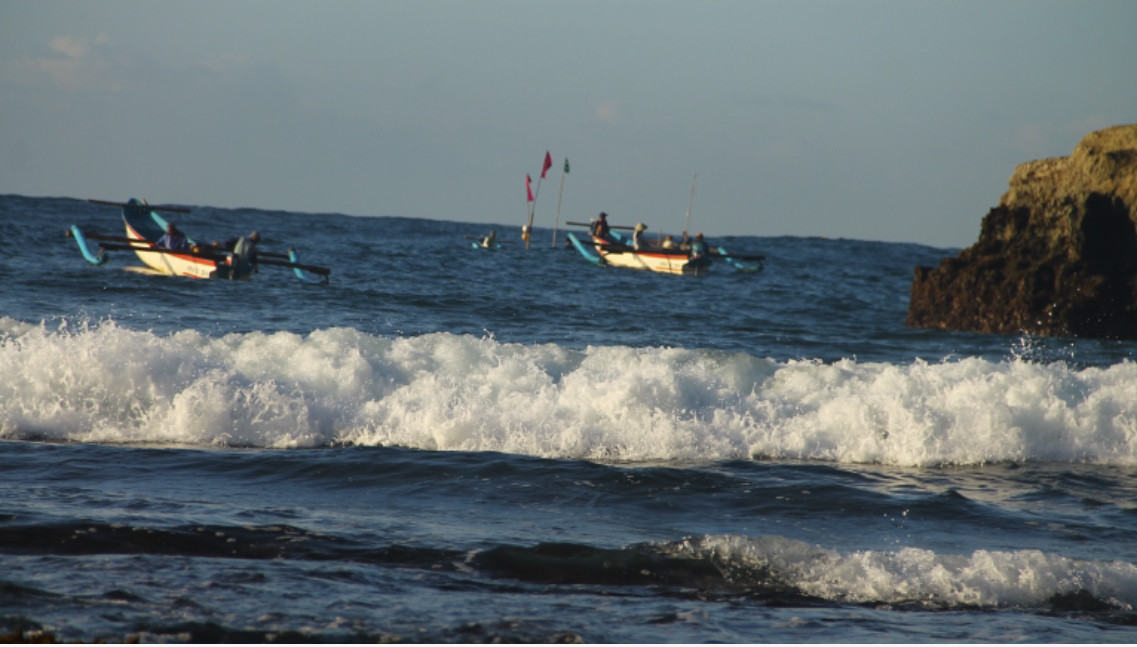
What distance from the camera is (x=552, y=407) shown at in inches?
412

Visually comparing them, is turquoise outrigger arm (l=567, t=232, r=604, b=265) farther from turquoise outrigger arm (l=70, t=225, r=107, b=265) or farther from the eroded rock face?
turquoise outrigger arm (l=70, t=225, r=107, b=265)

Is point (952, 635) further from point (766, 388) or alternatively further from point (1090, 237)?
point (1090, 237)

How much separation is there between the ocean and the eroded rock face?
88 centimetres

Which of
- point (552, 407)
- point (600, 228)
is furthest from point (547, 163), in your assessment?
point (552, 407)

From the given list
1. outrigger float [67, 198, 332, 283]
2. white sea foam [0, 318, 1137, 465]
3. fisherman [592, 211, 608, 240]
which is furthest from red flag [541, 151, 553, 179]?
white sea foam [0, 318, 1137, 465]

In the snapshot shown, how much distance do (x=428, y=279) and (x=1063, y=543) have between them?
728 inches

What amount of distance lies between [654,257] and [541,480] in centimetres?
2756

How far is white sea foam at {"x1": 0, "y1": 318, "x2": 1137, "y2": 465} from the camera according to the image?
9.70 m

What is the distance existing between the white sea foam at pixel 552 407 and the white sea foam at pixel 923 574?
346 cm

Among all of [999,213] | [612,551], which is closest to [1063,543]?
[612,551]

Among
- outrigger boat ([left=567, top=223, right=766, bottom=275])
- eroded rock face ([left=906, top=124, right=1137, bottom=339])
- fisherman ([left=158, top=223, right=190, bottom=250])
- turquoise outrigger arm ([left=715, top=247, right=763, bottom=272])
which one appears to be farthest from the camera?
turquoise outrigger arm ([left=715, top=247, right=763, bottom=272])

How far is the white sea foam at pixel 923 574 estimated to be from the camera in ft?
17.9

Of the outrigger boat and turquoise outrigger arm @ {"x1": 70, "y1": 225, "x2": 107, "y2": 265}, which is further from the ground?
the outrigger boat

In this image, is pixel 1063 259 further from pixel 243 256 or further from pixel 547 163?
pixel 547 163
